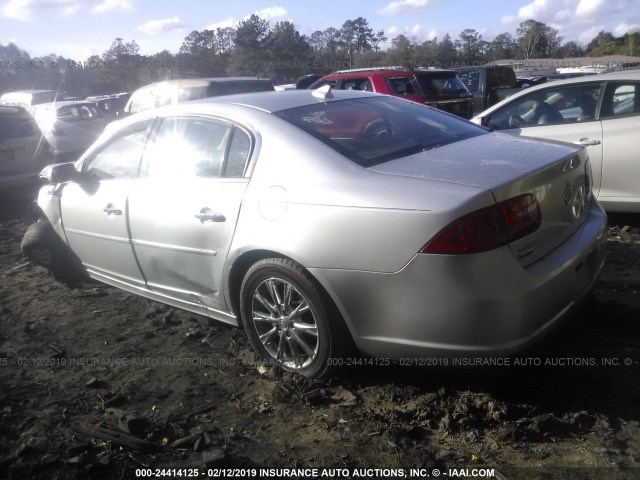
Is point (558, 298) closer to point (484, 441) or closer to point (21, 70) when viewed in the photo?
point (484, 441)

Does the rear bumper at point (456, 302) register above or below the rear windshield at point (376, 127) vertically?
below

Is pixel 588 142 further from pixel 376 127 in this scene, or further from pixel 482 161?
pixel 482 161

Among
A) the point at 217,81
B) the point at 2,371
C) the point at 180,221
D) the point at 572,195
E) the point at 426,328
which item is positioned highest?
the point at 217,81

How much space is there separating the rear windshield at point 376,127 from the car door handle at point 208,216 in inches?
26.5

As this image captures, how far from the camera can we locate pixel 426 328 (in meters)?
2.66

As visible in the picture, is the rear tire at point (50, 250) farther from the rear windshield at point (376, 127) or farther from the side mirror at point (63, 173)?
the rear windshield at point (376, 127)

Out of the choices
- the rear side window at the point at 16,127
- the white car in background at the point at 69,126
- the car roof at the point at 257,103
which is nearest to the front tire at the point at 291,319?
the car roof at the point at 257,103

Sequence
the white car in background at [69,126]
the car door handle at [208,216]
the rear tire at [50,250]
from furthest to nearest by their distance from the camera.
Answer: the white car in background at [69,126]
the rear tire at [50,250]
the car door handle at [208,216]

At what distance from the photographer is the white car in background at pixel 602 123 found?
5.18 metres

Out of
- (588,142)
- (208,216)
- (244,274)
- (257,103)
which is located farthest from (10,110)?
(588,142)

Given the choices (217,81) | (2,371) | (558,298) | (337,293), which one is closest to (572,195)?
(558,298)

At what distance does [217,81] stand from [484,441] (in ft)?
30.2

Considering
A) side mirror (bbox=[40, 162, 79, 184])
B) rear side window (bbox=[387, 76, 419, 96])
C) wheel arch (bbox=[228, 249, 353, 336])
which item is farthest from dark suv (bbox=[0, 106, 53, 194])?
wheel arch (bbox=[228, 249, 353, 336])

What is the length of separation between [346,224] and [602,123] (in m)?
3.71
